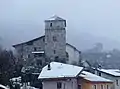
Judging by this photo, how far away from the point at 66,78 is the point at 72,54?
36.2m

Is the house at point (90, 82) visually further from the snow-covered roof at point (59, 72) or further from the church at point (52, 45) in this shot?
the church at point (52, 45)

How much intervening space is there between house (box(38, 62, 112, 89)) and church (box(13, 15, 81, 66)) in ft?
98.0

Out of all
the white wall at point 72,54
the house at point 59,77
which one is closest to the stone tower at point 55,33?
the white wall at point 72,54

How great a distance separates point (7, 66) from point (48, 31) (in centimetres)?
3251

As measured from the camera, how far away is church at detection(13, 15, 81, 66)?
8581cm

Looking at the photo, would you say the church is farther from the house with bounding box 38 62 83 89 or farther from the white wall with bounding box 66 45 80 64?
the house with bounding box 38 62 83 89

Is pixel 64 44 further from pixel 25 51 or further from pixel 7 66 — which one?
pixel 7 66

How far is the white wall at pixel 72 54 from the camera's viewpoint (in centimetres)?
8644

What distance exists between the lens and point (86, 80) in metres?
53.7

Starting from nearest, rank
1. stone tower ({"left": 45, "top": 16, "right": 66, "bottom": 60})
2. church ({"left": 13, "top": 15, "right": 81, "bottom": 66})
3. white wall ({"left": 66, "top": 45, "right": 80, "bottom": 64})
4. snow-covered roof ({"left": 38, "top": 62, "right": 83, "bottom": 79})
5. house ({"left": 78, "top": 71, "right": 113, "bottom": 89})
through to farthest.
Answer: snow-covered roof ({"left": 38, "top": 62, "right": 83, "bottom": 79}), house ({"left": 78, "top": 71, "right": 113, "bottom": 89}), church ({"left": 13, "top": 15, "right": 81, "bottom": 66}), white wall ({"left": 66, "top": 45, "right": 80, "bottom": 64}), stone tower ({"left": 45, "top": 16, "right": 66, "bottom": 60})

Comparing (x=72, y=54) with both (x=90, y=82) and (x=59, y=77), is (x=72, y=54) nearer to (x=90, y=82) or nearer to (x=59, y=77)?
(x=90, y=82)

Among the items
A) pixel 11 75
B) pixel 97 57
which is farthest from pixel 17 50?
pixel 11 75

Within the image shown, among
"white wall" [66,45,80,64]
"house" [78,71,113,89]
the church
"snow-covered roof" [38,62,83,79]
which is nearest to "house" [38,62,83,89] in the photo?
"snow-covered roof" [38,62,83,79]

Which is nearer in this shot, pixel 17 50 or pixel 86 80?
pixel 86 80
